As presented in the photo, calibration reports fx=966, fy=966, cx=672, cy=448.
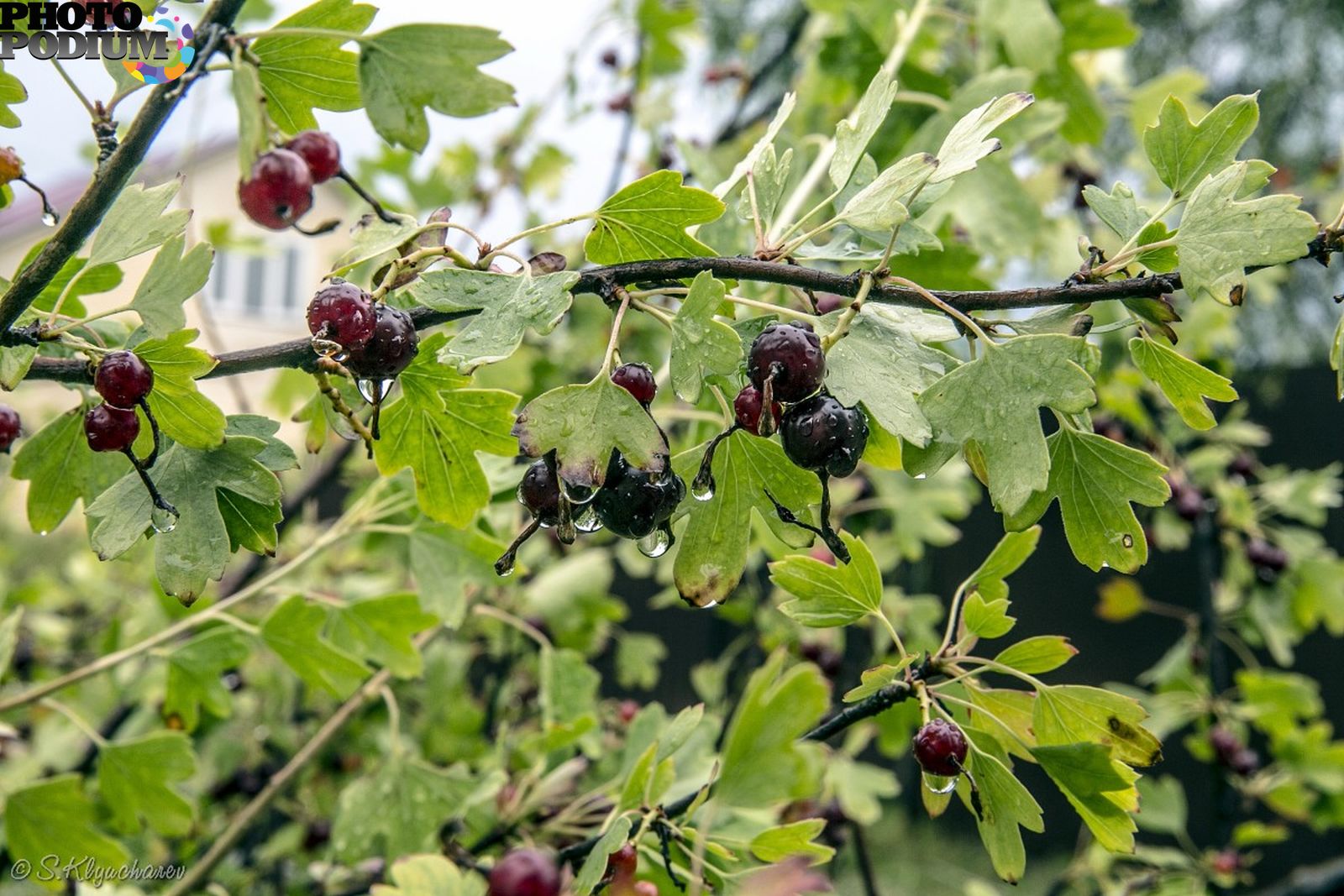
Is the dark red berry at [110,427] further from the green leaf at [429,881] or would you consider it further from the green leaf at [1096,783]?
the green leaf at [1096,783]

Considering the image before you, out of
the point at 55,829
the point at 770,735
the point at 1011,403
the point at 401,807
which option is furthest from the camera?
the point at 401,807

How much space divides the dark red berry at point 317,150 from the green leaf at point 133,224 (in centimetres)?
14

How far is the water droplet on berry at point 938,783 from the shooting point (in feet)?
1.71

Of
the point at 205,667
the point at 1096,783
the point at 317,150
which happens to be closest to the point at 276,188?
the point at 317,150

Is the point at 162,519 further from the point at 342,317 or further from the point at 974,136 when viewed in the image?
the point at 974,136

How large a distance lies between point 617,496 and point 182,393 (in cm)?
22

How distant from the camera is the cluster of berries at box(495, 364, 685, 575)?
1.47ft

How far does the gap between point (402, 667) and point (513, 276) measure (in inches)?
18.5

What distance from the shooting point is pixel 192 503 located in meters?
0.49

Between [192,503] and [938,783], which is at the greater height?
[192,503]

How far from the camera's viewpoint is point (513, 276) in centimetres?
47

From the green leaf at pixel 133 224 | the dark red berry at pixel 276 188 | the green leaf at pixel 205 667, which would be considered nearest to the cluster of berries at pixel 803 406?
the dark red berry at pixel 276 188

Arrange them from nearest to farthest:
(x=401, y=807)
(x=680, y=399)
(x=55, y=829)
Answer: (x=680, y=399) → (x=55, y=829) → (x=401, y=807)

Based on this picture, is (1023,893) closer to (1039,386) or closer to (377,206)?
(1039,386)
